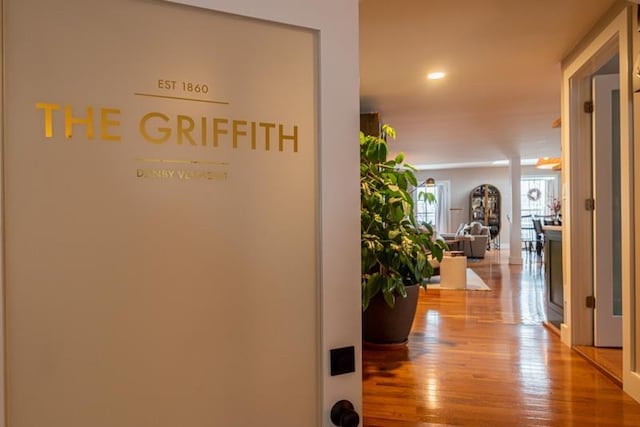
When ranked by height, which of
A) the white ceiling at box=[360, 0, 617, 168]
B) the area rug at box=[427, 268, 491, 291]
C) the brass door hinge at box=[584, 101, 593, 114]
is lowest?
the area rug at box=[427, 268, 491, 291]

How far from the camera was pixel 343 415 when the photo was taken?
925 millimetres

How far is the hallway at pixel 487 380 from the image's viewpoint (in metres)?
2.27

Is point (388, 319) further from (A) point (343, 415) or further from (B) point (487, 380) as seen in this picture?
(A) point (343, 415)

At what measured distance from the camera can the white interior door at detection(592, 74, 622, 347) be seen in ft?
10.6

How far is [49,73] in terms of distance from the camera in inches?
28.9

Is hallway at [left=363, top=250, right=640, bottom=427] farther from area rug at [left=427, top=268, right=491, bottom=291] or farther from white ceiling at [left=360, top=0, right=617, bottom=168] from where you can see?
white ceiling at [left=360, top=0, right=617, bottom=168]

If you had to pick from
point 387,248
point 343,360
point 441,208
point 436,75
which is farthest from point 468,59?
point 441,208

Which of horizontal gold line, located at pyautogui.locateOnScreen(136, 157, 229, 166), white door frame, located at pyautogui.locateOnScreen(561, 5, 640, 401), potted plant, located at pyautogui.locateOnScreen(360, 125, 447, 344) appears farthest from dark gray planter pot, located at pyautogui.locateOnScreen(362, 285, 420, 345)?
horizontal gold line, located at pyautogui.locateOnScreen(136, 157, 229, 166)

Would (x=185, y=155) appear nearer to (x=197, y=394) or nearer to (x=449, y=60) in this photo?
(x=197, y=394)

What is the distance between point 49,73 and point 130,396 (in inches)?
24.4

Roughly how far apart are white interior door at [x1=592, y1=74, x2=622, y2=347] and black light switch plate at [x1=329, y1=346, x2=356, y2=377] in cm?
310

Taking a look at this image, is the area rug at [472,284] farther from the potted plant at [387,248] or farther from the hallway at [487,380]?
the potted plant at [387,248]

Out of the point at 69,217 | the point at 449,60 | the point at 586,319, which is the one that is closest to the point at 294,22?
the point at 69,217

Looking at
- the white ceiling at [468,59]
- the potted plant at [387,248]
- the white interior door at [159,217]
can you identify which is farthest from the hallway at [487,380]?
the white ceiling at [468,59]
